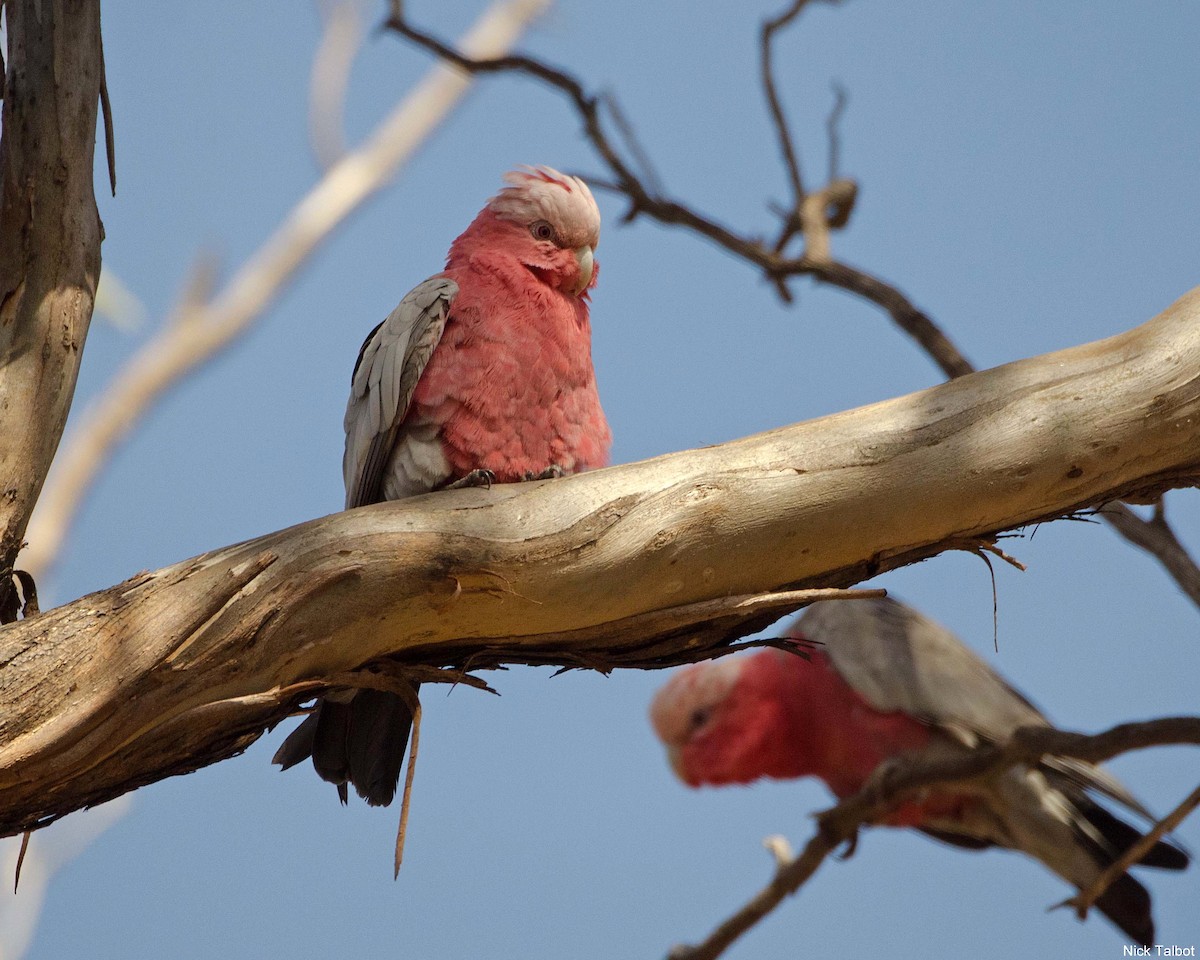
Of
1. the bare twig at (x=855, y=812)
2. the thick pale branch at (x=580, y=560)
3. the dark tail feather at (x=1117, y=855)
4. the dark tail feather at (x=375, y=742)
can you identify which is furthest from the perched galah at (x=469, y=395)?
the dark tail feather at (x=1117, y=855)

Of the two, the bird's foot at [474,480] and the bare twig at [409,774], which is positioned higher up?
the bird's foot at [474,480]

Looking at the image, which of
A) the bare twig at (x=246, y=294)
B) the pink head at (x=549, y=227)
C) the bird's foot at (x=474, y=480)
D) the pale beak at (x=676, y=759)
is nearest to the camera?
the bird's foot at (x=474, y=480)

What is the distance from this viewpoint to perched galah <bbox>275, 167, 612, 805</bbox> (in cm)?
257

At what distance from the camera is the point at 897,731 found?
4.43 m

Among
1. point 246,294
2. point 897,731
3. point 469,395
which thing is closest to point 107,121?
point 469,395

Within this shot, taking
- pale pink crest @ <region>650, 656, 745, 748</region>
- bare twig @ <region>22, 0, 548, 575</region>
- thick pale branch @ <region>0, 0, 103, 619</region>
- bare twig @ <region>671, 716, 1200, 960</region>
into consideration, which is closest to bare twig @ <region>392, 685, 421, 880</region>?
thick pale branch @ <region>0, 0, 103, 619</region>

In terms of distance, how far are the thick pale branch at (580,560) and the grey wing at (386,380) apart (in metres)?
0.45

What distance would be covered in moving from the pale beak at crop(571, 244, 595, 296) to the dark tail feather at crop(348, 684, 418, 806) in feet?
3.73

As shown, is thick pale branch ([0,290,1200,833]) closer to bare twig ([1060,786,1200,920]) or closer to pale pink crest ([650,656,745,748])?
bare twig ([1060,786,1200,920])

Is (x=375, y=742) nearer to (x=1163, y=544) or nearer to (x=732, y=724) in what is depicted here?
(x=1163, y=544)

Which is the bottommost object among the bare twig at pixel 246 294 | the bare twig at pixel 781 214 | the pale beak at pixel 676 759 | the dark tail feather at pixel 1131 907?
the dark tail feather at pixel 1131 907

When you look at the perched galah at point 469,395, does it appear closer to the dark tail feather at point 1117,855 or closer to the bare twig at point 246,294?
the dark tail feather at point 1117,855

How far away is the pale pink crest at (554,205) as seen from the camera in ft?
9.68

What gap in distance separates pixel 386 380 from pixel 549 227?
2.02 ft
